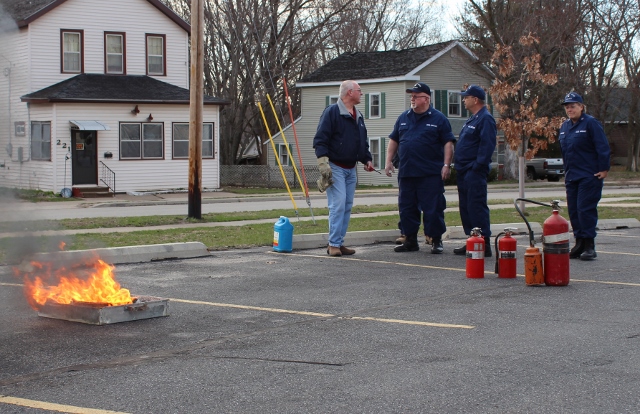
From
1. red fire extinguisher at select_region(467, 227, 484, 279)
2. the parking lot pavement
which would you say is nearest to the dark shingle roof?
red fire extinguisher at select_region(467, 227, 484, 279)

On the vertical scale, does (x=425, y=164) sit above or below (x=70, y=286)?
above

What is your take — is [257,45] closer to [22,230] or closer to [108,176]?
[108,176]

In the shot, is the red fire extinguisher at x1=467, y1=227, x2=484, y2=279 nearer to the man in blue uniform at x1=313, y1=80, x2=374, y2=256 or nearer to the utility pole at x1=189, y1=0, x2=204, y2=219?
the man in blue uniform at x1=313, y1=80, x2=374, y2=256

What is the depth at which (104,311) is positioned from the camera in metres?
6.95

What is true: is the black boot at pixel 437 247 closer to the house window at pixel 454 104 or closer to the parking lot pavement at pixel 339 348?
the parking lot pavement at pixel 339 348

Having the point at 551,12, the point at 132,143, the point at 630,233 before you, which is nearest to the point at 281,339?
the point at 630,233

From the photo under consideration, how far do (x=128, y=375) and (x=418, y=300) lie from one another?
347 centimetres

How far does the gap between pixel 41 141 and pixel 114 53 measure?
14.9 feet

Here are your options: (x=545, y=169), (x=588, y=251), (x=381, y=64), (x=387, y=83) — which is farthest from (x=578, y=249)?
(x=545, y=169)

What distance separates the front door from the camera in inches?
1233

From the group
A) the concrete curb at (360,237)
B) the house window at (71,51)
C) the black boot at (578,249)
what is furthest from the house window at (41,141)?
the black boot at (578,249)

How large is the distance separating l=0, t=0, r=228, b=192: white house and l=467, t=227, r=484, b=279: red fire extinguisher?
23371mm

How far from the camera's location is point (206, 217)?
18406 millimetres

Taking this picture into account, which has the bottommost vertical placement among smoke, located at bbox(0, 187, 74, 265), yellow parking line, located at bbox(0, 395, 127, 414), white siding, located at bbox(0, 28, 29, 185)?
yellow parking line, located at bbox(0, 395, 127, 414)
